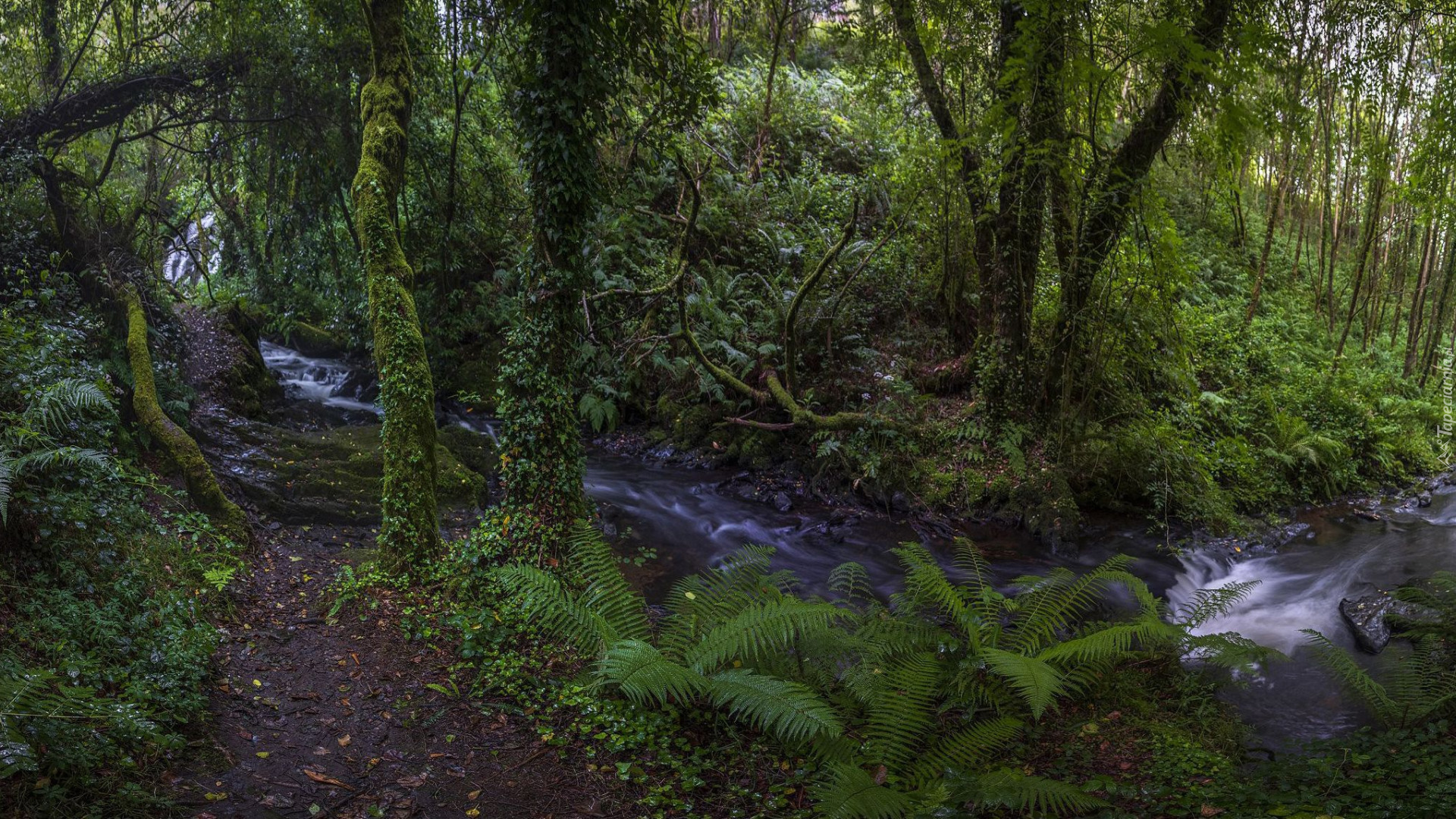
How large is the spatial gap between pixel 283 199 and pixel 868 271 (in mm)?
8967

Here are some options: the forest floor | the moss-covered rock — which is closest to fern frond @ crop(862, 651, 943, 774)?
the forest floor

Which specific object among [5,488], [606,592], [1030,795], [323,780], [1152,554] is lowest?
[1152,554]

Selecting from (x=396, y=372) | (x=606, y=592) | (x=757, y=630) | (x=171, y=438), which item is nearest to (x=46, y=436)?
(x=396, y=372)

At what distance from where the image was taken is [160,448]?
7816 millimetres

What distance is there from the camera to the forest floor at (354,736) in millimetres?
3619

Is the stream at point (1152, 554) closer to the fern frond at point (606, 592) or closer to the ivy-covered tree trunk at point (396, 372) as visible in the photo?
the fern frond at point (606, 592)

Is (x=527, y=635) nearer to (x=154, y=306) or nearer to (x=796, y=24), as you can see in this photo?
(x=154, y=306)

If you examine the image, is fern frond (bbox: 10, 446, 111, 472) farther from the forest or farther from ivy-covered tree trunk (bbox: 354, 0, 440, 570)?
ivy-covered tree trunk (bbox: 354, 0, 440, 570)

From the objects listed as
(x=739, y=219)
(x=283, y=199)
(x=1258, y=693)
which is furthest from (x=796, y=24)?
(x=1258, y=693)

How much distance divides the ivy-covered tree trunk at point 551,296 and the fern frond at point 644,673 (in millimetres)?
1783

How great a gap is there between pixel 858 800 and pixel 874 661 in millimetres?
1575

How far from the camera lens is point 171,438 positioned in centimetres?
708

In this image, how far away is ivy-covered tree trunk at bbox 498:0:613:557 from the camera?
5742 mm

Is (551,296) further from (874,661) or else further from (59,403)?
(874,661)
